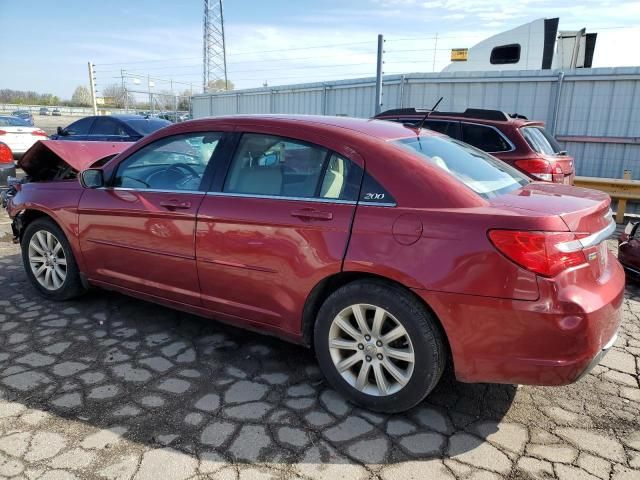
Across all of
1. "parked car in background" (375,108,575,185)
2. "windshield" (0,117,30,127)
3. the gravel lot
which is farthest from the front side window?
"windshield" (0,117,30,127)

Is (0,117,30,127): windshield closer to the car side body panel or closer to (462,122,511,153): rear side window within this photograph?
the car side body panel

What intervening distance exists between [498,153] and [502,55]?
20.8 ft

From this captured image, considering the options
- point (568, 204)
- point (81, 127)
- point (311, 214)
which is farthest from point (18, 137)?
point (568, 204)

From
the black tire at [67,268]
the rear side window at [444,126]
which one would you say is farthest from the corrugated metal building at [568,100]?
the black tire at [67,268]

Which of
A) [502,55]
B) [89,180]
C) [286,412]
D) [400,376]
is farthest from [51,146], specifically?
[502,55]

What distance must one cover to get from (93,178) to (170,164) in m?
0.68

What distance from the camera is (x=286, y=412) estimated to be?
8.92ft

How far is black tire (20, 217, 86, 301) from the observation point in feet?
13.5

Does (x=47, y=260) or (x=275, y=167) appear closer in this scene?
(x=275, y=167)

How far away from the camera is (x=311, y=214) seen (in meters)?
2.75

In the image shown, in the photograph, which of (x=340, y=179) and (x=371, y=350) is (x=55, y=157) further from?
(x=371, y=350)

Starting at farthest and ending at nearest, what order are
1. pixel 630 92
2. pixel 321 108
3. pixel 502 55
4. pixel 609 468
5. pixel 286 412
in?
pixel 321 108 < pixel 502 55 < pixel 630 92 < pixel 286 412 < pixel 609 468

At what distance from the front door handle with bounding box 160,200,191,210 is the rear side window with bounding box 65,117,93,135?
28.5 ft

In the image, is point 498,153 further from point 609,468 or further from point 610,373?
point 609,468
